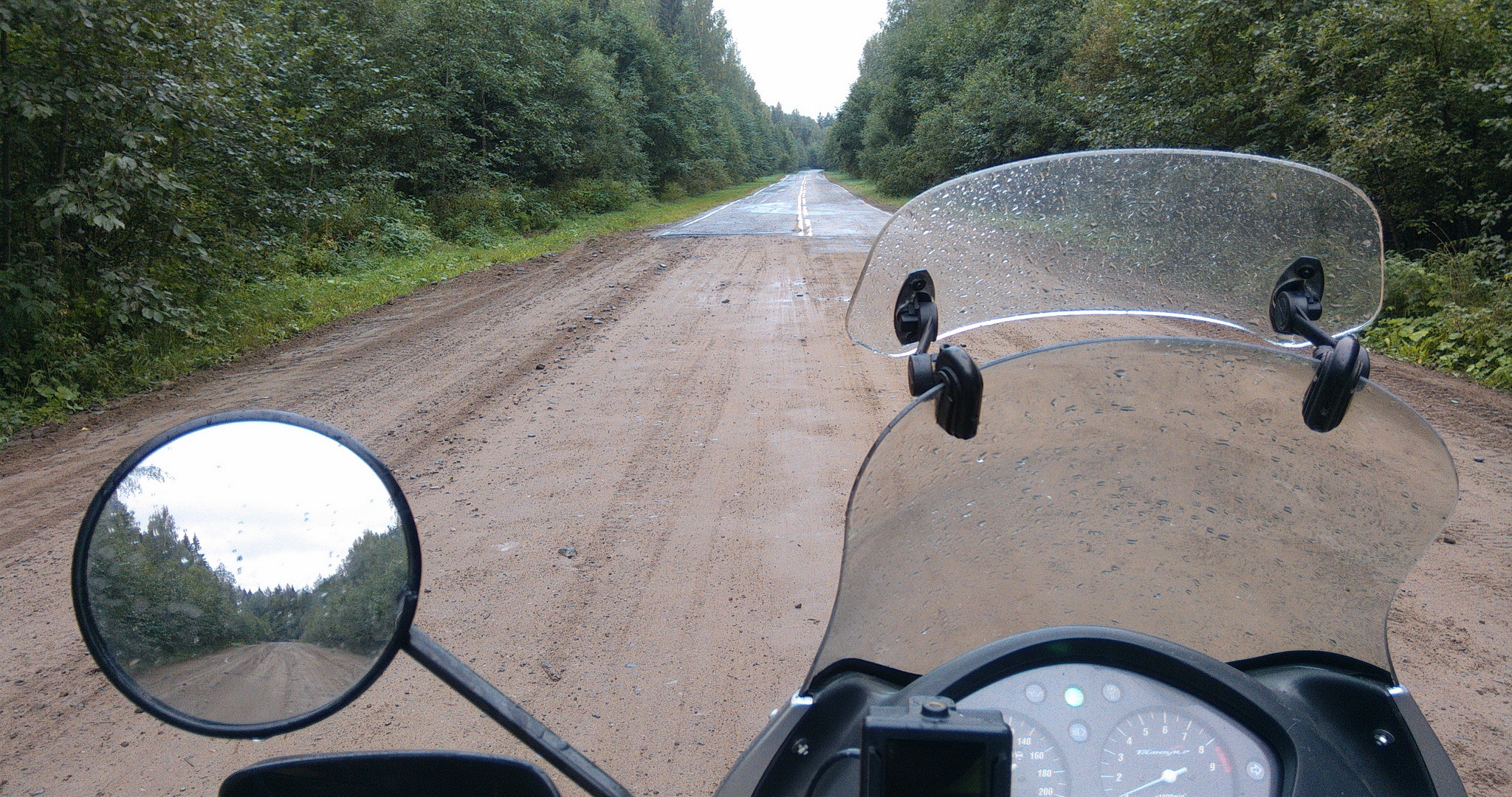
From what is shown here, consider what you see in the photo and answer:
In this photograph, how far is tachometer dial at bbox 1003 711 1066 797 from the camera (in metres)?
1.26

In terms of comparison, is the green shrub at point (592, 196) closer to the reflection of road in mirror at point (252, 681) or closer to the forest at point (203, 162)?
the forest at point (203, 162)

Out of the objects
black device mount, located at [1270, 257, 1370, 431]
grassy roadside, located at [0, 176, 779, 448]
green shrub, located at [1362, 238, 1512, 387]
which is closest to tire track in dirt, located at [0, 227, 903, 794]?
grassy roadside, located at [0, 176, 779, 448]

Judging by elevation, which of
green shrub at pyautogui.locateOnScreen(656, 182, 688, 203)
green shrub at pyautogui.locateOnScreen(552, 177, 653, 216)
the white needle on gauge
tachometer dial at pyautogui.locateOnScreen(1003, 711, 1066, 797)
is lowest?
green shrub at pyautogui.locateOnScreen(656, 182, 688, 203)

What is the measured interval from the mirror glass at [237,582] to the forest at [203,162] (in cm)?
701

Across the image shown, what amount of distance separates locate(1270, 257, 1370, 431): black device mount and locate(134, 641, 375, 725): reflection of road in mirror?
4.68ft

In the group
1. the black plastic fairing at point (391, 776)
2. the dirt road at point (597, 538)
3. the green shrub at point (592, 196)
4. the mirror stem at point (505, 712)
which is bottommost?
the green shrub at point (592, 196)

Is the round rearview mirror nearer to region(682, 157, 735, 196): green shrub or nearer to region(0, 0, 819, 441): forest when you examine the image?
region(0, 0, 819, 441): forest

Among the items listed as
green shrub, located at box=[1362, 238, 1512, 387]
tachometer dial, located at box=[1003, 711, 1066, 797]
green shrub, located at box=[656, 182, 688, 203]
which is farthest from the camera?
green shrub, located at box=[656, 182, 688, 203]

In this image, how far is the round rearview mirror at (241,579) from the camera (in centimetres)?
109

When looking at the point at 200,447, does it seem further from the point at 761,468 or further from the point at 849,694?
the point at 761,468

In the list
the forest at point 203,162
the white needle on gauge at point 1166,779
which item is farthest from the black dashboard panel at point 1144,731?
Answer: the forest at point 203,162

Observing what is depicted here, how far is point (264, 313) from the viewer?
9859 millimetres

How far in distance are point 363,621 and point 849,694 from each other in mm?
800

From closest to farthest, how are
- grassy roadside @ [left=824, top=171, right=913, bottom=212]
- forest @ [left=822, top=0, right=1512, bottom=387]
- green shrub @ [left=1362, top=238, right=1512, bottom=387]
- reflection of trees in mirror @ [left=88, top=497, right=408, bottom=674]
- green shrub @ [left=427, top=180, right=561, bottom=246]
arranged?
reflection of trees in mirror @ [left=88, top=497, right=408, bottom=674] < green shrub @ [left=1362, top=238, right=1512, bottom=387] < forest @ [left=822, top=0, right=1512, bottom=387] < green shrub @ [left=427, top=180, right=561, bottom=246] < grassy roadside @ [left=824, top=171, right=913, bottom=212]
